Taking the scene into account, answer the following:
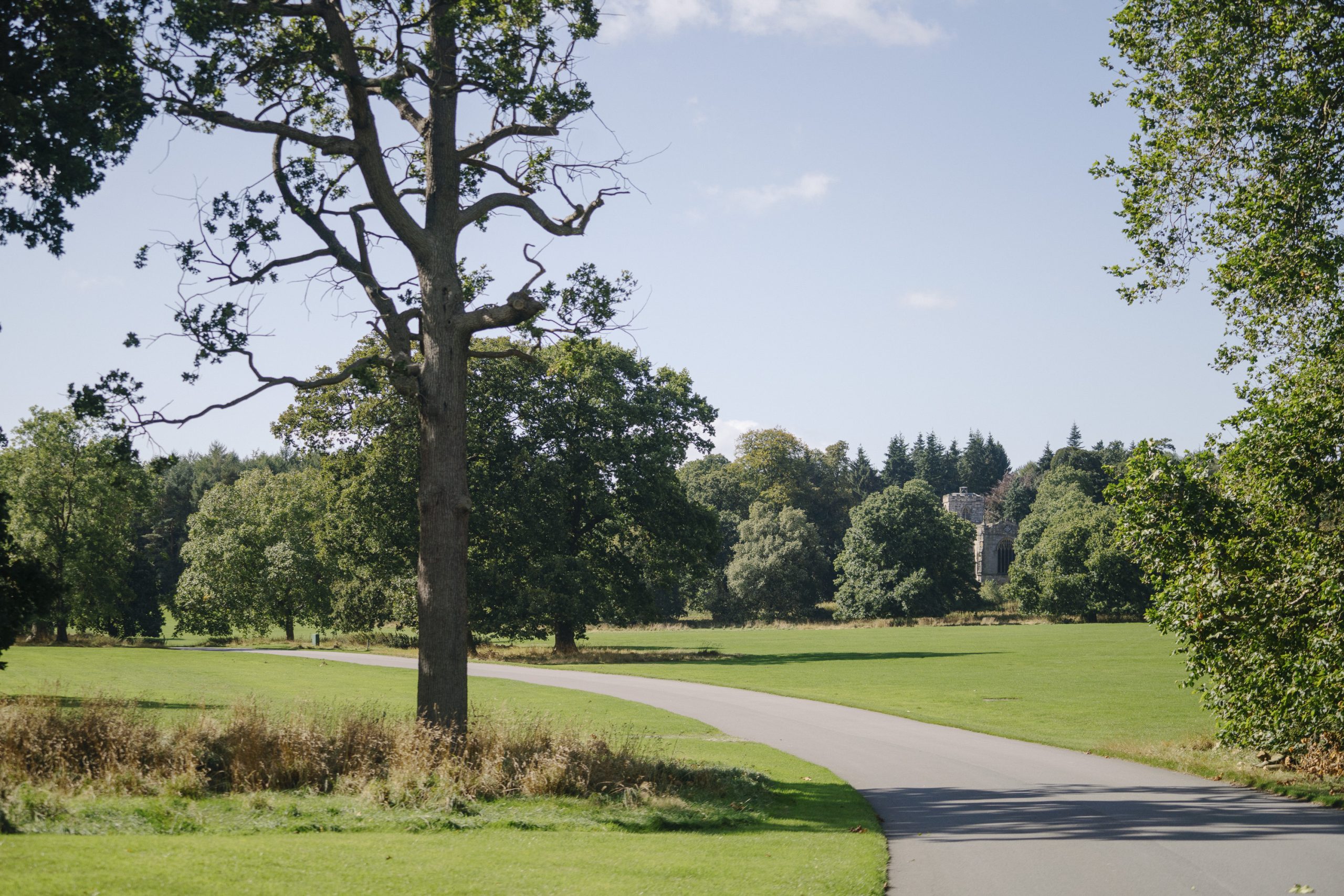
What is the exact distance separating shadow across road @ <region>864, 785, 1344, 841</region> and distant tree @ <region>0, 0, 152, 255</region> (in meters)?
12.0

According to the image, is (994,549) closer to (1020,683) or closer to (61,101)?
(1020,683)

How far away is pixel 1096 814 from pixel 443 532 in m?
8.72

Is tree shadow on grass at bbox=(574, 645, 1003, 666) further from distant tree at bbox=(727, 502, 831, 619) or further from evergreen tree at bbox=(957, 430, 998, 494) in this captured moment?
evergreen tree at bbox=(957, 430, 998, 494)

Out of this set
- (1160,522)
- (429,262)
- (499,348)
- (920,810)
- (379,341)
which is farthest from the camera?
(499,348)

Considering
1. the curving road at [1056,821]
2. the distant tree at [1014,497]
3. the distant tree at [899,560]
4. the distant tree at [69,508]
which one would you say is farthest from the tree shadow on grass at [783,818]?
the distant tree at [1014,497]

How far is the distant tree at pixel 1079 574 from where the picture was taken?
79.5 metres

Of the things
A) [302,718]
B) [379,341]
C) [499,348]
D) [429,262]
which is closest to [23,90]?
[429,262]

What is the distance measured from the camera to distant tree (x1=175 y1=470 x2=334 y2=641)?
5981 centimetres

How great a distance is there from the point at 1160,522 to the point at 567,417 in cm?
3147

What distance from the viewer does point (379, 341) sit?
39094 mm

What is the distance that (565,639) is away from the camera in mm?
44156

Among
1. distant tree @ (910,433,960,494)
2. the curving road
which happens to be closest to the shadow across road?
the curving road

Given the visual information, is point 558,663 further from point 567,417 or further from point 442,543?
point 442,543

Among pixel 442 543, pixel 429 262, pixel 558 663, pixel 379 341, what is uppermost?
pixel 379 341
